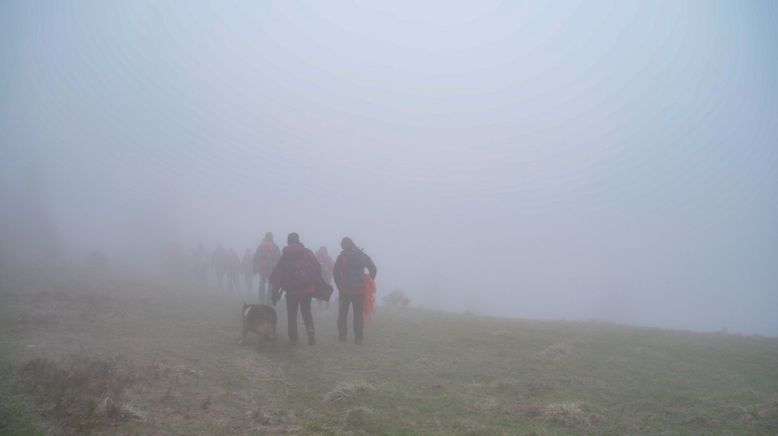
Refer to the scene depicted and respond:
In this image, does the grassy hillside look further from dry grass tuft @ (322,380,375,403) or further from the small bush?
the small bush

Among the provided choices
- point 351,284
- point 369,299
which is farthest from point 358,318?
point 369,299

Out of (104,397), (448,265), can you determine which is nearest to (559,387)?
(104,397)

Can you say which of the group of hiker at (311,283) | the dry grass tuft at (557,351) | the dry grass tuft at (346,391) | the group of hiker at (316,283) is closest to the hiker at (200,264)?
the group of hiker at (316,283)

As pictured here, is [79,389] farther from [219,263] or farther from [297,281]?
[219,263]

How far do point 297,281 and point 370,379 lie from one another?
3.99 m

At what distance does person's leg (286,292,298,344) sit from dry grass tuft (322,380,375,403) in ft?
12.5

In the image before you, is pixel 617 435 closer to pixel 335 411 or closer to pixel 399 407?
pixel 399 407

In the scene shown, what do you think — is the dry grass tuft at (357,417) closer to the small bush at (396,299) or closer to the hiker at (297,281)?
the hiker at (297,281)

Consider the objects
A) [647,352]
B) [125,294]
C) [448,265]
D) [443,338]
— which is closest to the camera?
[647,352]

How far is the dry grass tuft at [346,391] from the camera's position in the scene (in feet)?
23.3

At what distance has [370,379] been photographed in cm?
837

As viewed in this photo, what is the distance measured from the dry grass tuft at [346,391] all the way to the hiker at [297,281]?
12.9ft

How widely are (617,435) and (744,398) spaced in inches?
132

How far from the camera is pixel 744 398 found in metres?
7.46
